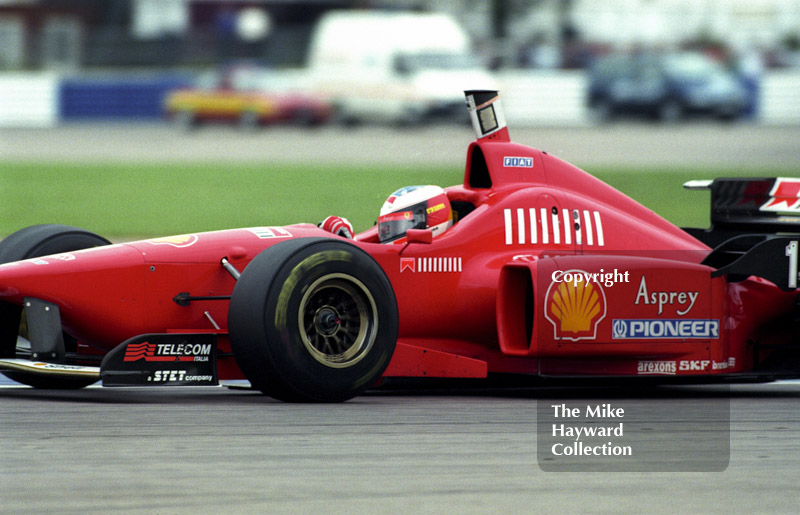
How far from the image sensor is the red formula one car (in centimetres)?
670

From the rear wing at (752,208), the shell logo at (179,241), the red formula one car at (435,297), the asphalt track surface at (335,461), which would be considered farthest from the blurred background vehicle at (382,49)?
the asphalt track surface at (335,461)

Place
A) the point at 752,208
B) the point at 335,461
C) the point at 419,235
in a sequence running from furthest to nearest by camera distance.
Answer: the point at 752,208
the point at 419,235
the point at 335,461

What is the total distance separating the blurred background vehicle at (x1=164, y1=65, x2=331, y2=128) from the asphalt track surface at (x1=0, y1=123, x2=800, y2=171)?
0.40 m

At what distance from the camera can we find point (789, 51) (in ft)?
152

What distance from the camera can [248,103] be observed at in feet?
118

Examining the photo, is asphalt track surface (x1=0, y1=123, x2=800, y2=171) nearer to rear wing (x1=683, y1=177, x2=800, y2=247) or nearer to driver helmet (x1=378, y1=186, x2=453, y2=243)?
rear wing (x1=683, y1=177, x2=800, y2=247)

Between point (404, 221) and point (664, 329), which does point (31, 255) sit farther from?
point (664, 329)

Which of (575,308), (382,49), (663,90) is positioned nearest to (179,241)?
(575,308)

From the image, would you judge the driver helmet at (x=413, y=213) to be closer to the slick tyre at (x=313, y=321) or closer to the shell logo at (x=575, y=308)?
the slick tyre at (x=313, y=321)

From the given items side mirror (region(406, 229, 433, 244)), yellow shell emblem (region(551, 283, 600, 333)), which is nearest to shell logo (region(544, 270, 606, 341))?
yellow shell emblem (region(551, 283, 600, 333))

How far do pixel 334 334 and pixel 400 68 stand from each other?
96.5 feet

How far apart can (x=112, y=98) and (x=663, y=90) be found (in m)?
14.9

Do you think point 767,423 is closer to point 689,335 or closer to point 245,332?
point 689,335

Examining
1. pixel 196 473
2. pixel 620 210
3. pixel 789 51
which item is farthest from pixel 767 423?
pixel 789 51
